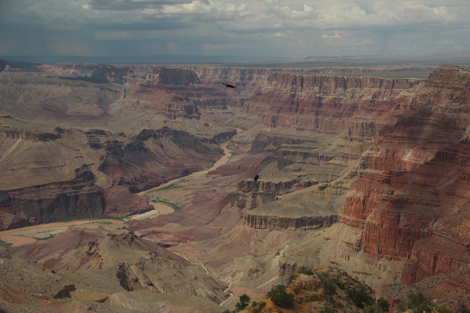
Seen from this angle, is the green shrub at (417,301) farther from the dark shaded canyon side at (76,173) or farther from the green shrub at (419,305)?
the dark shaded canyon side at (76,173)

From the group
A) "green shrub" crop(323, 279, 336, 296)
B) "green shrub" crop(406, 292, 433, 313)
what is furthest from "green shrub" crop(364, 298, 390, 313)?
"green shrub" crop(323, 279, 336, 296)

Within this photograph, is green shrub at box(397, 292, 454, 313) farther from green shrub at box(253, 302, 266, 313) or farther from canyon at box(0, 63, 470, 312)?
green shrub at box(253, 302, 266, 313)

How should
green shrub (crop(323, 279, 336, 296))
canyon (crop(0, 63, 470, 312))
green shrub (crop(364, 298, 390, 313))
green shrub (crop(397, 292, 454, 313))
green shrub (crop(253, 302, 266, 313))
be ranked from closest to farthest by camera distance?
1. green shrub (crop(253, 302, 266, 313))
2. green shrub (crop(397, 292, 454, 313))
3. green shrub (crop(364, 298, 390, 313))
4. green shrub (crop(323, 279, 336, 296))
5. canyon (crop(0, 63, 470, 312))

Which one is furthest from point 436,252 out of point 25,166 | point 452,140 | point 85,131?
point 85,131

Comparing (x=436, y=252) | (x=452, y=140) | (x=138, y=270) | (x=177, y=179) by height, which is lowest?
(x=177, y=179)

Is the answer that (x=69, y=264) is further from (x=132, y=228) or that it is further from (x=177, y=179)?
(x=177, y=179)

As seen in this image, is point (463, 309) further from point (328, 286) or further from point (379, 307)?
point (328, 286)

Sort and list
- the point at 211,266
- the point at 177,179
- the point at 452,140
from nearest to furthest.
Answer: the point at 211,266 → the point at 452,140 → the point at 177,179

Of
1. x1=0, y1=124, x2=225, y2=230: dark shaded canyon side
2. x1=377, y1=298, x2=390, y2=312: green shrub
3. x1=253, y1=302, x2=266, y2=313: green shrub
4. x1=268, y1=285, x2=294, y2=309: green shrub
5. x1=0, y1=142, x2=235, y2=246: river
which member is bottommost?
x1=0, y1=142, x2=235, y2=246: river
